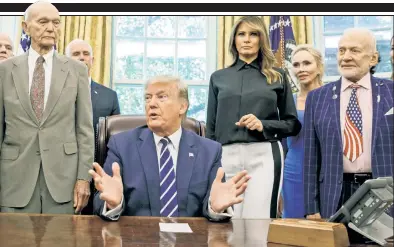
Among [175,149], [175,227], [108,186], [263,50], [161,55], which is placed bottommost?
[175,227]

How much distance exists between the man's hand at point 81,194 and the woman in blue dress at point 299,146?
1.31m

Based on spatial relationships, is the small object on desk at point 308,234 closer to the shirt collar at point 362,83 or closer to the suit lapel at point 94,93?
the shirt collar at point 362,83

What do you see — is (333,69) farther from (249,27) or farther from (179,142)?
(179,142)

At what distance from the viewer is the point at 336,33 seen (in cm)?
691

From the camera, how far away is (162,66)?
698 cm

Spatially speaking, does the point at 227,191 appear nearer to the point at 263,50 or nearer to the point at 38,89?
the point at 38,89

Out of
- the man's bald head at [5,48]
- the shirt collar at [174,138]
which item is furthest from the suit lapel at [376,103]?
the man's bald head at [5,48]

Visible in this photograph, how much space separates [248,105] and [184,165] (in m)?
0.84

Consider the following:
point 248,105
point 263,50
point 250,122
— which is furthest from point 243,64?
point 250,122

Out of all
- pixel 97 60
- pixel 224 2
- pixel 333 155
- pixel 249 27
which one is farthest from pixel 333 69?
pixel 224 2

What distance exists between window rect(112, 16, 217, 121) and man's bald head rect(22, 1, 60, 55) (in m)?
4.10

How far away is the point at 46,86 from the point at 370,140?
149 cm

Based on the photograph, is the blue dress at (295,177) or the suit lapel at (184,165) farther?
the blue dress at (295,177)

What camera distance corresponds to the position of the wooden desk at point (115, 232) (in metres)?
1.44
